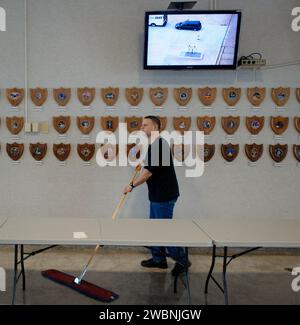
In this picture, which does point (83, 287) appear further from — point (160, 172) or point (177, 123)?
point (177, 123)

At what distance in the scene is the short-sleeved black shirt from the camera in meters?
3.42

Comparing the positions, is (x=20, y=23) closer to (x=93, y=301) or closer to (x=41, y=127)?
(x=41, y=127)

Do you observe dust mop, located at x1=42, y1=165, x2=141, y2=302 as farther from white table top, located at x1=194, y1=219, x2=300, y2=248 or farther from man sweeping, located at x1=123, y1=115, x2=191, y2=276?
white table top, located at x1=194, y1=219, x2=300, y2=248

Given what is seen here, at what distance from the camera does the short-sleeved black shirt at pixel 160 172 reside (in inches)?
135

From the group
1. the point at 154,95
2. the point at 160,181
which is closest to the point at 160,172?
the point at 160,181

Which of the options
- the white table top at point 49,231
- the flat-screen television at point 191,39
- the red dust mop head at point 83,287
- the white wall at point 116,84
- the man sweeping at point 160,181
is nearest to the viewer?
the white table top at point 49,231

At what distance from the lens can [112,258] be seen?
4.08 m

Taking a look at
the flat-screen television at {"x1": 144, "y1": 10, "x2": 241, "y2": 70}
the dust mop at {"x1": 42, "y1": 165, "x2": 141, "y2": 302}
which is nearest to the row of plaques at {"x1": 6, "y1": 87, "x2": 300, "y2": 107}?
the flat-screen television at {"x1": 144, "y1": 10, "x2": 241, "y2": 70}

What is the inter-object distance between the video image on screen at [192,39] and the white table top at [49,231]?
1882 millimetres

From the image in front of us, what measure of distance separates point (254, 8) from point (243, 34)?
290mm

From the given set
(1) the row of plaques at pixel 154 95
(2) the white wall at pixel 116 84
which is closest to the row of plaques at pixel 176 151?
(2) the white wall at pixel 116 84

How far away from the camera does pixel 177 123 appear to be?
416 centimetres

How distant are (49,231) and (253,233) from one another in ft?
4.63

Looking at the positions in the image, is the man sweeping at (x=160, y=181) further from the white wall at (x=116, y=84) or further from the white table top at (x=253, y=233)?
the white wall at (x=116, y=84)
